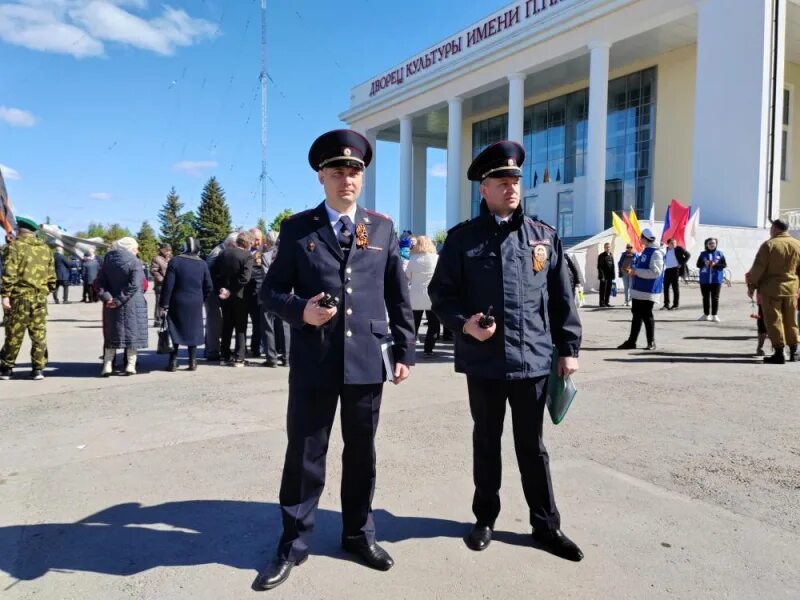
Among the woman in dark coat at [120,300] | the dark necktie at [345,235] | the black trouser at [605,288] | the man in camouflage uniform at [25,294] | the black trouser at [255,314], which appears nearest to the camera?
the dark necktie at [345,235]

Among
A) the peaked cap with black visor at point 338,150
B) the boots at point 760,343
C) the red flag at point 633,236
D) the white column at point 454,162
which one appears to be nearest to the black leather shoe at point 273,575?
the peaked cap with black visor at point 338,150

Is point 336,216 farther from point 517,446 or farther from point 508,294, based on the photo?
point 517,446

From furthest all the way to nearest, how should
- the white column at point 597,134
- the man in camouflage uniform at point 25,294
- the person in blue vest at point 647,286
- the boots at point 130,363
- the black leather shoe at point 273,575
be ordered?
the white column at point 597,134 < the person in blue vest at point 647,286 < the boots at point 130,363 < the man in camouflage uniform at point 25,294 < the black leather shoe at point 273,575

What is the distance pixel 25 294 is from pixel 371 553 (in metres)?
6.44

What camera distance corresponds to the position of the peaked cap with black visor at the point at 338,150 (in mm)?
2787

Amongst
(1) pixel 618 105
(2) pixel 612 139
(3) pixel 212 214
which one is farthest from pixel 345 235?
(3) pixel 212 214

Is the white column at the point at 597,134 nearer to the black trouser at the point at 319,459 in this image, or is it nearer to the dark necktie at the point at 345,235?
the dark necktie at the point at 345,235

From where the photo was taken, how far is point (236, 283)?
844 cm

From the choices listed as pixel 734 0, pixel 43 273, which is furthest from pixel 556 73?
pixel 43 273

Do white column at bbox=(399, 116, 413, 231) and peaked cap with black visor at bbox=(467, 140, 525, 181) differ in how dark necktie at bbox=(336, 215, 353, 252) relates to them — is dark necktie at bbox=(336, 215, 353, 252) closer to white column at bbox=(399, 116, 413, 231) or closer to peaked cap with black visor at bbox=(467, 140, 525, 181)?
Result: peaked cap with black visor at bbox=(467, 140, 525, 181)

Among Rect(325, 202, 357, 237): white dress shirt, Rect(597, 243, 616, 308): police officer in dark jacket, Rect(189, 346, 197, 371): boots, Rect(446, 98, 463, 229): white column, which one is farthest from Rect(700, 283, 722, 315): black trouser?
Rect(446, 98, 463, 229): white column

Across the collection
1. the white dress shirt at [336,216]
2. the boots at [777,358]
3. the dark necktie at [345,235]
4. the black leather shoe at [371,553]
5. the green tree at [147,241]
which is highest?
the green tree at [147,241]

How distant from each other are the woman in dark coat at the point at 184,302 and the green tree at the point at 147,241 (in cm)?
7358

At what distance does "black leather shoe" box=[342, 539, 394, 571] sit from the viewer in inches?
107
